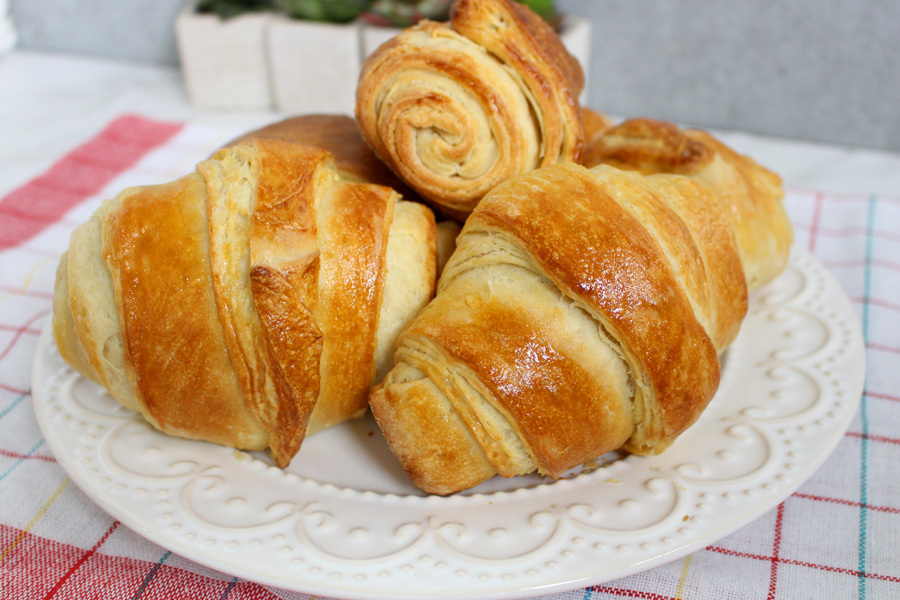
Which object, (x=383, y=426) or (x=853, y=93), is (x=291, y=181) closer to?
(x=383, y=426)

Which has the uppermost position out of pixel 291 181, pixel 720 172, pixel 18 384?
pixel 291 181

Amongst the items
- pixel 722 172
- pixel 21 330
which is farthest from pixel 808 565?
pixel 21 330

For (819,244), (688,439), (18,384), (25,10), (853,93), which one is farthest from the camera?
(25,10)

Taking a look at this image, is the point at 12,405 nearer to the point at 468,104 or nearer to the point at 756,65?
the point at 468,104

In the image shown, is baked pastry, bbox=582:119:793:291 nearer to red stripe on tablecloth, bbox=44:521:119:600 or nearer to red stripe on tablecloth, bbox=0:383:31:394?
red stripe on tablecloth, bbox=44:521:119:600

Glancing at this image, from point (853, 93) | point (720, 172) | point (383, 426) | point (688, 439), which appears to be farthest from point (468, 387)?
point (853, 93)

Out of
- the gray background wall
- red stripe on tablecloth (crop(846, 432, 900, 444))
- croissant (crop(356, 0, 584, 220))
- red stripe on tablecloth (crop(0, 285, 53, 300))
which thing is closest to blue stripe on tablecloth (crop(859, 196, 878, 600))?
red stripe on tablecloth (crop(846, 432, 900, 444))

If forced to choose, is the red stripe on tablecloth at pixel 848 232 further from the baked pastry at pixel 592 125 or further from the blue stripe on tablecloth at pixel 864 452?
the baked pastry at pixel 592 125

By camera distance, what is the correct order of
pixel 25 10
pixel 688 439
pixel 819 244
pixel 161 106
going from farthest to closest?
pixel 25 10 < pixel 161 106 < pixel 819 244 < pixel 688 439
